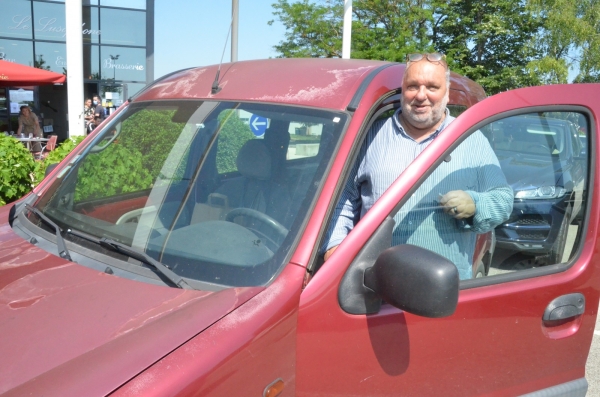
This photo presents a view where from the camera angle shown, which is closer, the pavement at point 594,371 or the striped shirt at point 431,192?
the striped shirt at point 431,192

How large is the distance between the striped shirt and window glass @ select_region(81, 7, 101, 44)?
15.9m

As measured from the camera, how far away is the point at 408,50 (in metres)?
16.3

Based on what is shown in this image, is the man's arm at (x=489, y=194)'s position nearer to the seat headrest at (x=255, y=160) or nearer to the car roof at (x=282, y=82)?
the car roof at (x=282, y=82)

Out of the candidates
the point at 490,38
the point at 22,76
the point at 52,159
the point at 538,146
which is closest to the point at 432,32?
the point at 490,38

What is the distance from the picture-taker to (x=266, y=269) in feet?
5.66

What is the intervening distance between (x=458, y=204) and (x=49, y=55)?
655 inches

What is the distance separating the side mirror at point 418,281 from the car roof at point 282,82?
0.66 metres

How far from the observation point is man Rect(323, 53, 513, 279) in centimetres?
196

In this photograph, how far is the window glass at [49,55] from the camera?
1602cm

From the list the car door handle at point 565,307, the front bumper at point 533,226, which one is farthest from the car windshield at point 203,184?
the car door handle at point 565,307

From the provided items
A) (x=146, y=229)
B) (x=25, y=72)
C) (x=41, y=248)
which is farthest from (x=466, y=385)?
(x=25, y=72)

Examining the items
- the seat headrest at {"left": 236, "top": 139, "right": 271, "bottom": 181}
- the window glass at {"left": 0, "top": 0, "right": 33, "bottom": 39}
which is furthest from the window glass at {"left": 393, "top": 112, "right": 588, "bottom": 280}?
the window glass at {"left": 0, "top": 0, "right": 33, "bottom": 39}

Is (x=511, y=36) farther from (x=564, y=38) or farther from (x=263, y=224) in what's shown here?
(x=263, y=224)

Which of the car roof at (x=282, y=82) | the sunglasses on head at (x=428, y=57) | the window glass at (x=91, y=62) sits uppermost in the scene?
the window glass at (x=91, y=62)
